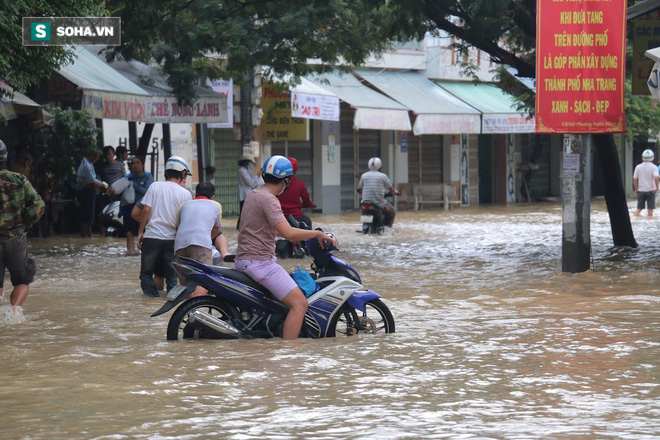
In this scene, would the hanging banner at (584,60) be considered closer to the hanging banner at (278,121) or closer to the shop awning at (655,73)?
the shop awning at (655,73)

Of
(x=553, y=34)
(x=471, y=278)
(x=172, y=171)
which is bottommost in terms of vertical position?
(x=471, y=278)

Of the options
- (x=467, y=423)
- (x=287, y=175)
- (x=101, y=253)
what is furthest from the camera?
(x=101, y=253)

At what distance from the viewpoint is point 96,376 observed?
26.5 ft

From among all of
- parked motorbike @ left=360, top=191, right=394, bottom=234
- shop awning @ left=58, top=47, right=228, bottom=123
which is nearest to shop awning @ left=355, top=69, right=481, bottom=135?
parked motorbike @ left=360, top=191, right=394, bottom=234

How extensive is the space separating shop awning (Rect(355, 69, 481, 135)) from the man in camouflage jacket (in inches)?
897

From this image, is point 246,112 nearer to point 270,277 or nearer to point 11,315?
point 11,315

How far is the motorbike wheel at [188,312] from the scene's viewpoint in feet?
30.3

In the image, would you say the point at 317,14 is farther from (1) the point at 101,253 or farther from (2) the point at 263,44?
(1) the point at 101,253

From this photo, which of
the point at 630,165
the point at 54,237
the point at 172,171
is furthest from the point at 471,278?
the point at 630,165

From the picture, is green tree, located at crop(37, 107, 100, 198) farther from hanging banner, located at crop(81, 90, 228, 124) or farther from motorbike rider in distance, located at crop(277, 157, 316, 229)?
motorbike rider in distance, located at crop(277, 157, 316, 229)

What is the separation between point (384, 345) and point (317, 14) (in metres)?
12.8

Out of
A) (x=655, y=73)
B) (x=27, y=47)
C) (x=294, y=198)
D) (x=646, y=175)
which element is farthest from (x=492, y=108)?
(x=27, y=47)

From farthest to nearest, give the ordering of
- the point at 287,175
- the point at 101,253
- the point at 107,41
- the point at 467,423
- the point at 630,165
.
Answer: the point at 630,165 → the point at 101,253 → the point at 107,41 → the point at 287,175 → the point at 467,423

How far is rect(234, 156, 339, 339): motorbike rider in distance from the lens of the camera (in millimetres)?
9000
